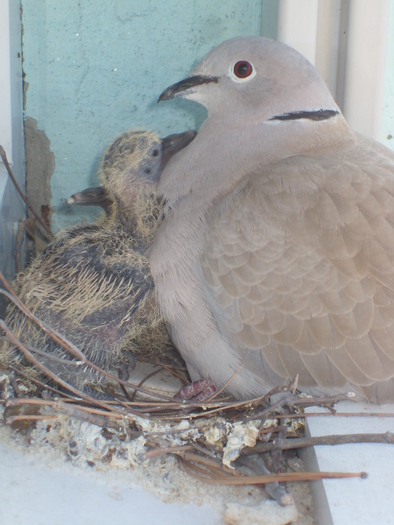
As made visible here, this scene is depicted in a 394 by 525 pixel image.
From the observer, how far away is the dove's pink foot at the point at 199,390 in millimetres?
1562

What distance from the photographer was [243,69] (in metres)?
1.66

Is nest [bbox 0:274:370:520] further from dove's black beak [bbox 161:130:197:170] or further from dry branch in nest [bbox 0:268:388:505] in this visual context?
dove's black beak [bbox 161:130:197:170]

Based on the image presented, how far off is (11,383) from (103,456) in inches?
11.3

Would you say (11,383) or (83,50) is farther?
(83,50)

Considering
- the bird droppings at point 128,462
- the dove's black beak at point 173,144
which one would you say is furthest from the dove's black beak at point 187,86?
the bird droppings at point 128,462

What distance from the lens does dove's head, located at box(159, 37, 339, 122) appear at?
5.35 ft

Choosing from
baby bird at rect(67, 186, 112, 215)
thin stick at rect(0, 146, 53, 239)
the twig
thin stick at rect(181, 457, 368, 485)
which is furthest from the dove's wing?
thin stick at rect(0, 146, 53, 239)

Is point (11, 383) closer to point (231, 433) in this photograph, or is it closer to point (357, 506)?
point (231, 433)

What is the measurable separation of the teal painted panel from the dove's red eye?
0.48m

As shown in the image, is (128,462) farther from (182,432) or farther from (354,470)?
(354,470)

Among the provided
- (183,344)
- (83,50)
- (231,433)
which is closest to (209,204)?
(183,344)

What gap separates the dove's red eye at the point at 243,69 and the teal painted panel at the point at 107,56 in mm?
476

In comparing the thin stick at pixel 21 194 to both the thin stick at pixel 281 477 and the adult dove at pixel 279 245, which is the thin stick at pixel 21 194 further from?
the thin stick at pixel 281 477

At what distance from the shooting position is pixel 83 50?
6.81 ft
